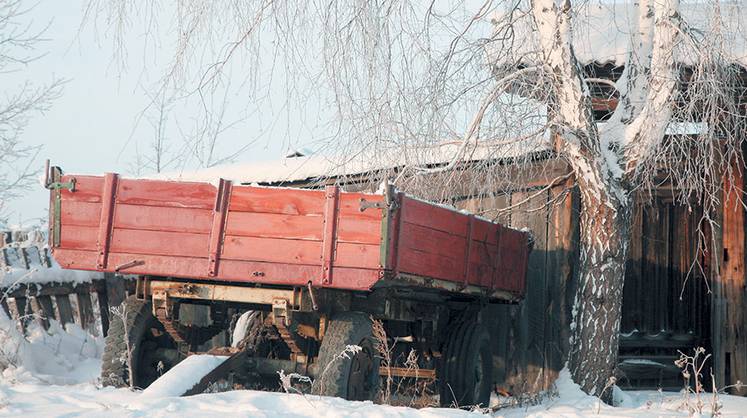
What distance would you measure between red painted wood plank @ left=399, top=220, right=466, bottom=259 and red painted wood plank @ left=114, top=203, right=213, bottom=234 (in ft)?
4.68

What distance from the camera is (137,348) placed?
280 inches

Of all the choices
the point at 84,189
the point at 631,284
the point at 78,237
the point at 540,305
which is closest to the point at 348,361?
the point at 78,237

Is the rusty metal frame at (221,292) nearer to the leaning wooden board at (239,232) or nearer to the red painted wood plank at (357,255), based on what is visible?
the leaning wooden board at (239,232)

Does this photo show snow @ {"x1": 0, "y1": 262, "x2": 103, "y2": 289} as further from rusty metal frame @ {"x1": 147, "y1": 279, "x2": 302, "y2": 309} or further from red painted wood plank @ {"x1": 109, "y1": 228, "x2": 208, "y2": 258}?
rusty metal frame @ {"x1": 147, "y1": 279, "x2": 302, "y2": 309}

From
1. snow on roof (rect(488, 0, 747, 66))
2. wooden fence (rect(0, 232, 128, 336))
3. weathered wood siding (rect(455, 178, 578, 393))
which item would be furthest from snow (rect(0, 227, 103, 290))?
snow on roof (rect(488, 0, 747, 66))

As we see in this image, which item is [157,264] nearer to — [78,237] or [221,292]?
[221,292]

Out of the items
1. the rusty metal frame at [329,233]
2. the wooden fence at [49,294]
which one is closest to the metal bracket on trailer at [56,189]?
the rusty metal frame at [329,233]

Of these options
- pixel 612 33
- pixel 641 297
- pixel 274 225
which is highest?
pixel 612 33

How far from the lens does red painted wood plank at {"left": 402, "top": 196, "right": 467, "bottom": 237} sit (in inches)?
257

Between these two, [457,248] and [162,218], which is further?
[457,248]

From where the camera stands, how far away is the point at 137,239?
660 cm

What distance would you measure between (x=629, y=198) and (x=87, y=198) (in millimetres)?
4941

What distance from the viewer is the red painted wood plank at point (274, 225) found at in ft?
20.8

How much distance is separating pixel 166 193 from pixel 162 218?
0.61ft
